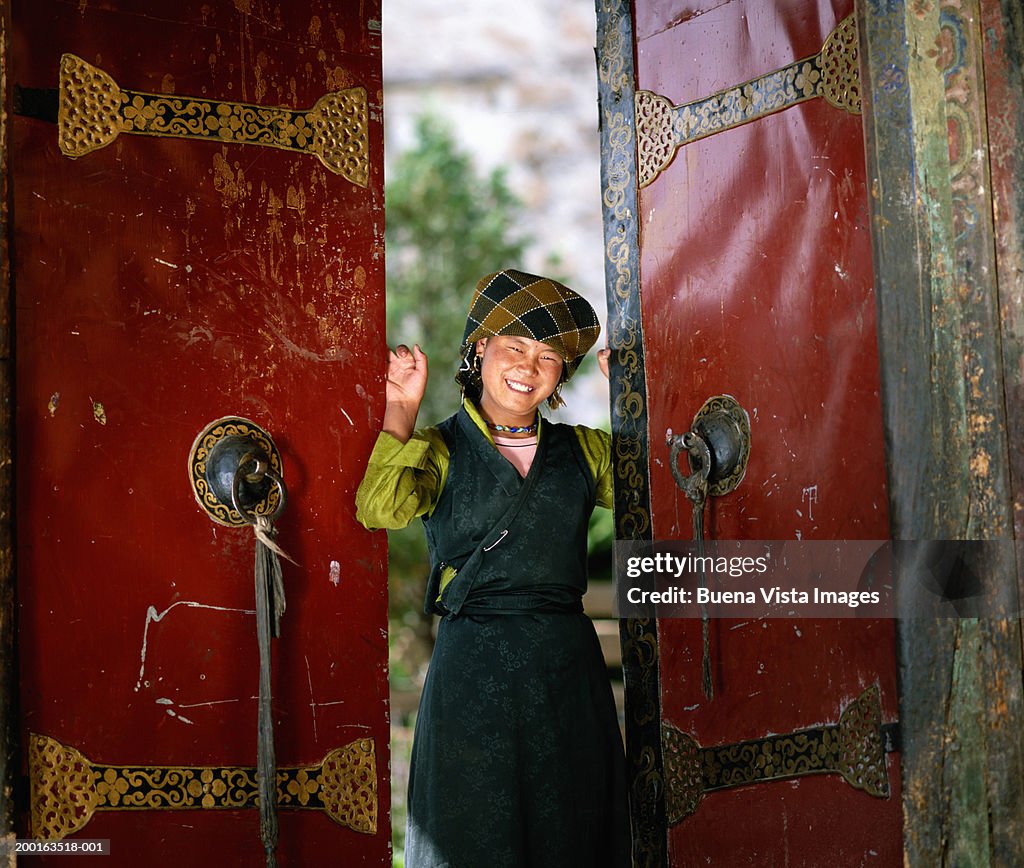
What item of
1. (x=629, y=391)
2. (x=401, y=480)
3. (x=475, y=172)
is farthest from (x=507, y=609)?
(x=475, y=172)

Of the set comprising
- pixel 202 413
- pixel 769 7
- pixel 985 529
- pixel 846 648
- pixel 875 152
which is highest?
pixel 769 7

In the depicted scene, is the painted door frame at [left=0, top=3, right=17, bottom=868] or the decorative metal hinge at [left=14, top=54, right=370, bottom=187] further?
the decorative metal hinge at [left=14, top=54, right=370, bottom=187]

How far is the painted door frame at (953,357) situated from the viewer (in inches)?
78.0

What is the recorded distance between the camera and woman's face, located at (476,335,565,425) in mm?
3047

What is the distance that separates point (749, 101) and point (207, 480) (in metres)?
1.41

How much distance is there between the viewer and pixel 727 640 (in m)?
2.97

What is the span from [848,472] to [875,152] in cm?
82

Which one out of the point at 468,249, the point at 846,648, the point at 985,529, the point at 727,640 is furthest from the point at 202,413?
the point at 468,249

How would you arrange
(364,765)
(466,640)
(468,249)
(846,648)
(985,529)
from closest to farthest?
(985,529) < (846,648) < (466,640) < (364,765) < (468,249)

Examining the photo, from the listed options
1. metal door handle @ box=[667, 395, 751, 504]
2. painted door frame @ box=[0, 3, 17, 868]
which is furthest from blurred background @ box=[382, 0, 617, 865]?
painted door frame @ box=[0, 3, 17, 868]

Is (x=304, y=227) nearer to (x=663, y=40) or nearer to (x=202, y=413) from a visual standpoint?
(x=202, y=413)

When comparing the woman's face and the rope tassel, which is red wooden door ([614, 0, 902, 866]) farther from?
the rope tassel

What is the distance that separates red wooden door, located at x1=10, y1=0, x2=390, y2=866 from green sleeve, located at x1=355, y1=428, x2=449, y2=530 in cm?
26

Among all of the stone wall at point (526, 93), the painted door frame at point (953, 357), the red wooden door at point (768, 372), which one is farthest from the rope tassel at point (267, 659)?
the stone wall at point (526, 93)
